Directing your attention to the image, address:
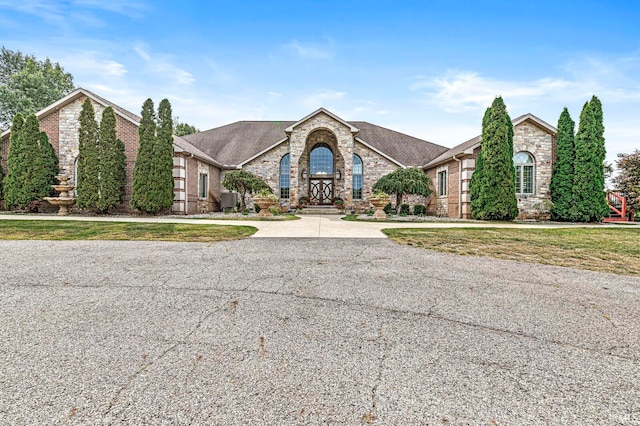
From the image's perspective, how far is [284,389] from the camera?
171 cm

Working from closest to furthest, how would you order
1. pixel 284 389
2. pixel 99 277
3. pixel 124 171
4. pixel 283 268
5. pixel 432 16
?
pixel 284 389 → pixel 99 277 → pixel 283 268 → pixel 432 16 → pixel 124 171

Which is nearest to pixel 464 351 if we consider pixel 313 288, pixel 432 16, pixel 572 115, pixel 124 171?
pixel 313 288

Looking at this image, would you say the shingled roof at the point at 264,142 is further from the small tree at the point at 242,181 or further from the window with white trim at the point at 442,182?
the small tree at the point at 242,181

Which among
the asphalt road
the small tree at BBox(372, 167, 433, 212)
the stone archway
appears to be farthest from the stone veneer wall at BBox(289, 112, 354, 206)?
the asphalt road

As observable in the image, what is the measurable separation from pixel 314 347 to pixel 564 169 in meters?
19.8

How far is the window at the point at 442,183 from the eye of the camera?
64.5 ft

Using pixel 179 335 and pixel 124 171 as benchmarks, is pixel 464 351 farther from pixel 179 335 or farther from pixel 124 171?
pixel 124 171

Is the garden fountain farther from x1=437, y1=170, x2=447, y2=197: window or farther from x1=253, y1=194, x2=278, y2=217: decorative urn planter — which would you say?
x1=437, y1=170, x2=447, y2=197: window

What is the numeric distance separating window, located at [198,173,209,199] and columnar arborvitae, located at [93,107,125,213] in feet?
14.8

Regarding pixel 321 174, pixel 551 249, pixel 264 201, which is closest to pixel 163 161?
pixel 264 201

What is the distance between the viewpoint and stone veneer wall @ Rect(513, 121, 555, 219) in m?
17.3

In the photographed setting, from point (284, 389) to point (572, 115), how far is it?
68.9ft

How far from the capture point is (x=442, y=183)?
20062 millimetres

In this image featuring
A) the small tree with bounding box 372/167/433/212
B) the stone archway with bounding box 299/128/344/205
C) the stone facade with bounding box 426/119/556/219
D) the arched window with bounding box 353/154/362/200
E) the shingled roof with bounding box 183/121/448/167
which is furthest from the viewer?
the shingled roof with bounding box 183/121/448/167
